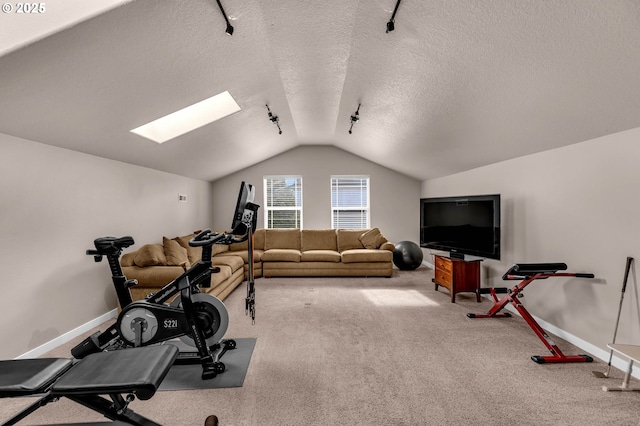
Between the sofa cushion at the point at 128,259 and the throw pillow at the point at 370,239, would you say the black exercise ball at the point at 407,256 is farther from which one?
the sofa cushion at the point at 128,259

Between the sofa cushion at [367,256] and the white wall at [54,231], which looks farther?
the sofa cushion at [367,256]

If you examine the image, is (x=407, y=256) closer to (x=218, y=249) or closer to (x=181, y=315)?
(x=218, y=249)

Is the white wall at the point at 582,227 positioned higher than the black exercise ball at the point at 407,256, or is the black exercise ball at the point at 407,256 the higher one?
the white wall at the point at 582,227

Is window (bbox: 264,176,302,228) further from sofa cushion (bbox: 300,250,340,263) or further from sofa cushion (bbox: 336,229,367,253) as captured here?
sofa cushion (bbox: 300,250,340,263)

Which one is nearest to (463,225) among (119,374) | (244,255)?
(244,255)

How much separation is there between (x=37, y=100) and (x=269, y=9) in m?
1.83

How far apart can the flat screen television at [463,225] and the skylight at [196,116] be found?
3250 mm

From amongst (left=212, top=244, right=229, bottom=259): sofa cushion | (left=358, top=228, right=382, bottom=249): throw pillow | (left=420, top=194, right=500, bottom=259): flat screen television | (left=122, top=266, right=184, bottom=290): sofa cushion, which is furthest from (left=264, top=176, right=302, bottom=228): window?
(left=122, top=266, right=184, bottom=290): sofa cushion

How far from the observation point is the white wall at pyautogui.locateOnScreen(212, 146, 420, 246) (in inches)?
288

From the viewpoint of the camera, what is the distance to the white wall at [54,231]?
2.54m

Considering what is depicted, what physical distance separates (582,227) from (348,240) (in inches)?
162

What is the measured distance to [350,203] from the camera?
7426mm

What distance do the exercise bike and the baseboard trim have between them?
1.67ft

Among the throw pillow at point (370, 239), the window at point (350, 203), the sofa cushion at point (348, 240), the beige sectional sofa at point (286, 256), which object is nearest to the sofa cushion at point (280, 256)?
the beige sectional sofa at point (286, 256)
